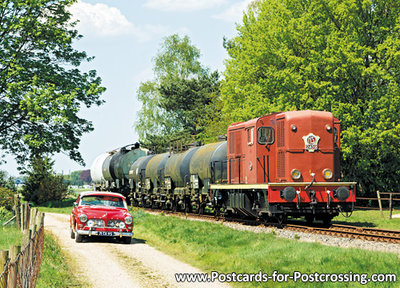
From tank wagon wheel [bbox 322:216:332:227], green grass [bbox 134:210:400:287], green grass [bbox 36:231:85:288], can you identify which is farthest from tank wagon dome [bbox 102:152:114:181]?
green grass [bbox 36:231:85:288]

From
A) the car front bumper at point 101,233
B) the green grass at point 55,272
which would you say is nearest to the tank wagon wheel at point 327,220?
the car front bumper at point 101,233

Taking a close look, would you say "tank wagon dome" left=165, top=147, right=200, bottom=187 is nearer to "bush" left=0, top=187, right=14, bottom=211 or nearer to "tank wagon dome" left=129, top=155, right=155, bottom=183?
"tank wagon dome" left=129, top=155, right=155, bottom=183

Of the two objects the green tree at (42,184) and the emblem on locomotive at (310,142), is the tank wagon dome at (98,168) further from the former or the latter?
the emblem on locomotive at (310,142)

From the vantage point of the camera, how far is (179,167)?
31719 millimetres

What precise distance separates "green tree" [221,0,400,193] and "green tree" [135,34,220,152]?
2118cm

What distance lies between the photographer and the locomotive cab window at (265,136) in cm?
2081

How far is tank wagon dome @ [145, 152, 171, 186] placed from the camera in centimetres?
3575

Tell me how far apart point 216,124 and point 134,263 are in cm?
3980

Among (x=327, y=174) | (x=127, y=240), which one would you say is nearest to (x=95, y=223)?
(x=127, y=240)

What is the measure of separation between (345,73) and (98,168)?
25339 millimetres

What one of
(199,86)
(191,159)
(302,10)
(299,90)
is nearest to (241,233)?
(191,159)

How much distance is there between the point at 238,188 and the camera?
22250 millimetres

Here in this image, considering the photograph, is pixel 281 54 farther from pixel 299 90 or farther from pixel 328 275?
pixel 328 275

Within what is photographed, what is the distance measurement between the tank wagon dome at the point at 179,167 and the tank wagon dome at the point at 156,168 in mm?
1157
